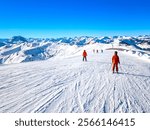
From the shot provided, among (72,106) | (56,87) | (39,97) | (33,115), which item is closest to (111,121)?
(72,106)

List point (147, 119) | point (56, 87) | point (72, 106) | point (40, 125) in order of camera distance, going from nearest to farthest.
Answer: point (40, 125) → point (147, 119) → point (72, 106) → point (56, 87)

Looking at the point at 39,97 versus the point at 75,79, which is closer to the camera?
the point at 39,97

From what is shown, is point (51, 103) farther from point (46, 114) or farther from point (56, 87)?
point (56, 87)

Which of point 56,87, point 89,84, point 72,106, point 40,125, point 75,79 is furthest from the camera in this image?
point 75,79

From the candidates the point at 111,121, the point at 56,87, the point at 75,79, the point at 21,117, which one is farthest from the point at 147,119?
the point at 75,79

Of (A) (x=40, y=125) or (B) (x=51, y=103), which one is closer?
(A) (x=40, y=125)

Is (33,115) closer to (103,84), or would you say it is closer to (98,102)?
(98,102)

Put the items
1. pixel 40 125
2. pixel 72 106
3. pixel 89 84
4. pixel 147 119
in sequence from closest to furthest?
1. pixel 40 125
2. pixel 147 119
3. pixel 72 106
4. pixel 89 84

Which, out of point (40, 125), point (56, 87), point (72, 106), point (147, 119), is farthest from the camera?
point (56, 87)
